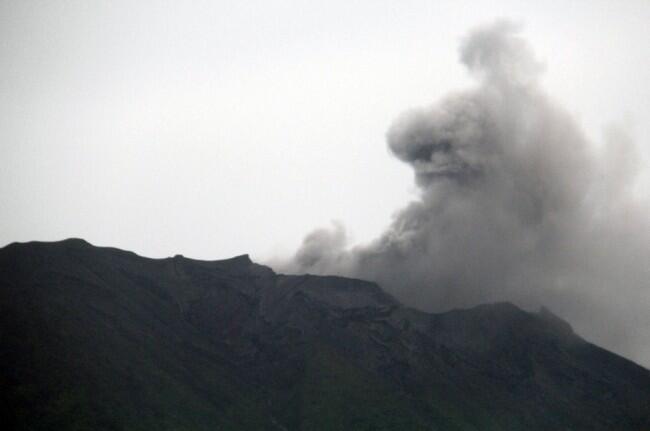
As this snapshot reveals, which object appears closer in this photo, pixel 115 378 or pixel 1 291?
pixel 115 378

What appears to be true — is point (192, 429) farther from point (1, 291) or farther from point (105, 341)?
point (1, 291)

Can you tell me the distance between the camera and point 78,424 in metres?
157

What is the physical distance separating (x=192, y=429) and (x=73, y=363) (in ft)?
107

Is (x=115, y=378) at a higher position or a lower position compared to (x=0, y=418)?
higher

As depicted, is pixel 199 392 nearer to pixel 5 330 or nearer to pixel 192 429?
pixel 192 429

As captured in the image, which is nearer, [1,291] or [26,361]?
[26,361]

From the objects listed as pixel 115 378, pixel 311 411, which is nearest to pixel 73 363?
pixel 115 378

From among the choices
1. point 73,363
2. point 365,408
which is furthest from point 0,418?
point 365,408

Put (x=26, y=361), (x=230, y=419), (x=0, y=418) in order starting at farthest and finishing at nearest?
1. (x=230, y=419)
2. (x=26, y=361)
3. (x=0, y=418)

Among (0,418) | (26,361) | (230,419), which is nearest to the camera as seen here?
(0,418)

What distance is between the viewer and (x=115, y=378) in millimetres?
182000

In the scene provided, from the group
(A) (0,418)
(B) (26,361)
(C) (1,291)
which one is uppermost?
(C) (1,291)

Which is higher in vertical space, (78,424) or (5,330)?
(5,330)

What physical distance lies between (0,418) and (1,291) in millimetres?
54809
